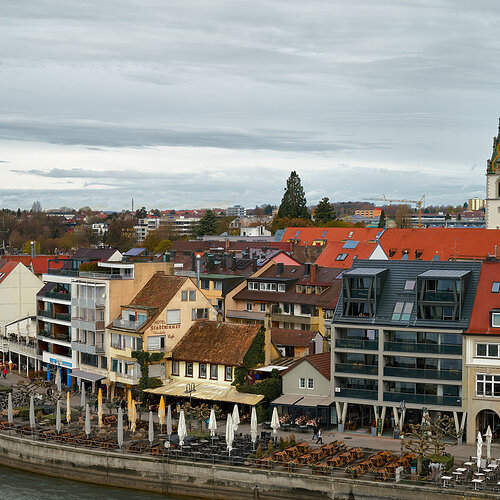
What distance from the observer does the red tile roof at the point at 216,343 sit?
208ft

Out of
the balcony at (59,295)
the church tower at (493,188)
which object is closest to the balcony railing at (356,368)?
the balcony at (59,295)

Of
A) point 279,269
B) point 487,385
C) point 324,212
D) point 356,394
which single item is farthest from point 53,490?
point 324,212

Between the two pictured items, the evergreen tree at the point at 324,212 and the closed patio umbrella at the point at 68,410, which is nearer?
the closed patio umbrella at the point at 68,410

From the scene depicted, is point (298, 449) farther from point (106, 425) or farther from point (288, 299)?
point (288, 299)

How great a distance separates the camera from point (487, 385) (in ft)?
172

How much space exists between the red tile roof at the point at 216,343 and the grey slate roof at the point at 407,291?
29.0 ft

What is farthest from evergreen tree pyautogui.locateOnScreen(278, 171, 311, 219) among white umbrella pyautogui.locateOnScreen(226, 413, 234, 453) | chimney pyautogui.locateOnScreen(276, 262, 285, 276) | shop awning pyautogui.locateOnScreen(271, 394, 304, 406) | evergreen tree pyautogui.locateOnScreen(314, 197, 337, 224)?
white umbrella pyautogui.locateOnScreen(226, 413, 234, 453)

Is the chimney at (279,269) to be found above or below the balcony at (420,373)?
above

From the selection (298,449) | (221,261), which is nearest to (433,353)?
(298,449)

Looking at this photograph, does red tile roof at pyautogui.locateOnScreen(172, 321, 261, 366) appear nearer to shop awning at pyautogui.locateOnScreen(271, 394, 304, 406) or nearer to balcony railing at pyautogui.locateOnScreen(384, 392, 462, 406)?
shop awning at pyautogui.locateOnScreen(271, 394, 304, 406)

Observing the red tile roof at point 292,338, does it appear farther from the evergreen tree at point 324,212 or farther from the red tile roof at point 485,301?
the evergreen tree at point 324,212

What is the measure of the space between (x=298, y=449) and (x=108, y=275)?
89.0 ft

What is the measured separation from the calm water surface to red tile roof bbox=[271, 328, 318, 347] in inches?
810

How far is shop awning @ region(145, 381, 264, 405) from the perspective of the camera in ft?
195
